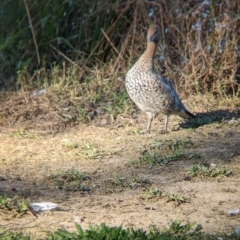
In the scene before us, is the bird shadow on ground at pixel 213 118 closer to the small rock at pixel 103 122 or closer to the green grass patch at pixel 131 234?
the small rock at pixel 103 122

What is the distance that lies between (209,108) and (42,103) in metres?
2.01

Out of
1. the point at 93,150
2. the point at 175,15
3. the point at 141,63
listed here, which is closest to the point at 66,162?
the point at 93,150

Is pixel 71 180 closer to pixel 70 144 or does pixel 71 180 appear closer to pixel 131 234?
pixel 70 144

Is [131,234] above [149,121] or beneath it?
above

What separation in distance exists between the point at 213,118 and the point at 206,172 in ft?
6.82

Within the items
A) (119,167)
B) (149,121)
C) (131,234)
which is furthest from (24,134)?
(131,234)

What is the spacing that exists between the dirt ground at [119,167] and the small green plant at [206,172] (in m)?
0.05

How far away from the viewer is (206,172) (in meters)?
6.59

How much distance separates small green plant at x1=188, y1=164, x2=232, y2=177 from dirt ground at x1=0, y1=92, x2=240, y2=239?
0.05 metres

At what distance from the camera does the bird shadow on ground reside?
27.7 feet

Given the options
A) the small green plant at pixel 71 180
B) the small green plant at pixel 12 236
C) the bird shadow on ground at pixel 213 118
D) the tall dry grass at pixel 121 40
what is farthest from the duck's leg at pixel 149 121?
the small green plant at pixel 12 236

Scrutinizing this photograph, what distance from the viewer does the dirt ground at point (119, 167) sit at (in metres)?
5.45

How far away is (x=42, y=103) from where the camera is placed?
29.2 feet

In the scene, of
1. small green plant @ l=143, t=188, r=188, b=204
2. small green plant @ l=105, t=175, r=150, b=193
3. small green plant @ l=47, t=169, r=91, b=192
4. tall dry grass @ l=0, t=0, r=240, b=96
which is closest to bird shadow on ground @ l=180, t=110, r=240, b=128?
tall dry grass @ l=0, t=0, r=240, b=96
